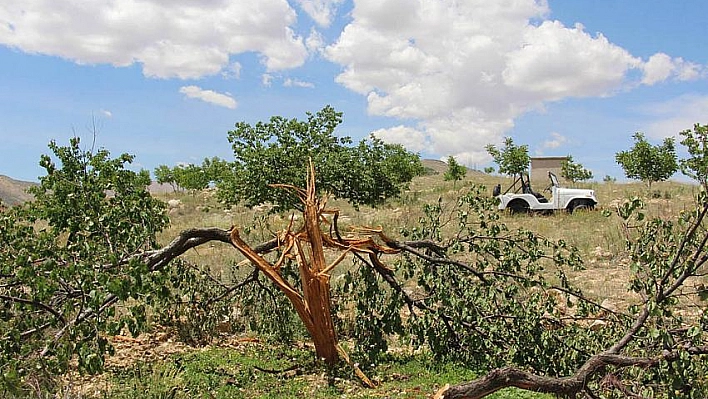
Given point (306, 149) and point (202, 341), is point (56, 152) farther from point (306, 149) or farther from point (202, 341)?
point (306, 149)

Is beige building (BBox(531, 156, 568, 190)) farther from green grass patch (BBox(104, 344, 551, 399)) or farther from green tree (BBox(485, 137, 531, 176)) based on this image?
green grass patch (BBox(104, 344, 551, 399))

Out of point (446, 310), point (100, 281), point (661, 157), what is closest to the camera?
point (100, 281)

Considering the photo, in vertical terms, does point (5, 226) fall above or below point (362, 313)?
above

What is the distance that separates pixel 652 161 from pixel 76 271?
20.8m

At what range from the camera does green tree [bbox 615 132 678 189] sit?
Answer: 2030 cm

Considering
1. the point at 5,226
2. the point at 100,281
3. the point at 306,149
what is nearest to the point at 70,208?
the point at 5,226

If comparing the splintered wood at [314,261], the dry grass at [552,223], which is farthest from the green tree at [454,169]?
the splintered wood at [314,261]

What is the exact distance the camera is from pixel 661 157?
2034 centimetres

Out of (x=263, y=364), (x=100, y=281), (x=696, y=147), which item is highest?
(x=696, y=147)

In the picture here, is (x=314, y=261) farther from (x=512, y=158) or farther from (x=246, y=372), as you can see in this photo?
(x=512, y=158)

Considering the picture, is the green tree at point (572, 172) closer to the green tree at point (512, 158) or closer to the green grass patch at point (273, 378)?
the green tree at point (512, 158)

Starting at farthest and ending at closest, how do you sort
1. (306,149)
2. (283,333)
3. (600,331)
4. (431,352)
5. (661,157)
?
(661,157)
(306,149)
(283,333)
(431,352)
(600,331)

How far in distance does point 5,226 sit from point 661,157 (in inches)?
811

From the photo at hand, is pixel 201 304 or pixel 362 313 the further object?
pixel 201 304
